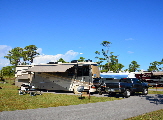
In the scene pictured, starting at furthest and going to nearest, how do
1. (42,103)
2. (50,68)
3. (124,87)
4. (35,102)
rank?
(50,68), (124,87), (35,102), (42,103)

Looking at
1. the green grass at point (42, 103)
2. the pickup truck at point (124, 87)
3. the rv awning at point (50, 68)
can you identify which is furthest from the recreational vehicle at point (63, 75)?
the green grass at point (42, 103)

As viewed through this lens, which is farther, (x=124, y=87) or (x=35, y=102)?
(x=124, y=87)

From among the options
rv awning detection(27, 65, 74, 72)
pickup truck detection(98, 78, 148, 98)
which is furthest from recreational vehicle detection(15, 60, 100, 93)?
pickup truck detection(98, 78, 148, 98)

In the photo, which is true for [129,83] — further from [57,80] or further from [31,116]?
[31,116]

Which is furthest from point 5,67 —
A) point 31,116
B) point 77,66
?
point 31,116

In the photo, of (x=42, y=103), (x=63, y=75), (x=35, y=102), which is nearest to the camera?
(x=42, y=103)

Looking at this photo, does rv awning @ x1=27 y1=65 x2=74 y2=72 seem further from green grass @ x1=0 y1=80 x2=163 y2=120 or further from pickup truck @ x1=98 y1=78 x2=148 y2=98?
green grass @ x1=0 y1=80 x2=163 y2=120

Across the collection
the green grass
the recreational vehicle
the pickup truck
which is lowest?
the green grass

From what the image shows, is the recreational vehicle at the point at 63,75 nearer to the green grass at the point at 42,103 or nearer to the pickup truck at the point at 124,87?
the pickup truck at the point at 124,87

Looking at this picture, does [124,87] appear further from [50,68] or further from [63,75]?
[50,68]

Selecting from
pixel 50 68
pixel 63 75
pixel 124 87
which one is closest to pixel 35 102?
pixel 63 75

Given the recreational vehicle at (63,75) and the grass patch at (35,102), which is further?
the recreational vehicle at (63,75)

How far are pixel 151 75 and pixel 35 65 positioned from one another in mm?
21303

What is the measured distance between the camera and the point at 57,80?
19.6 m
